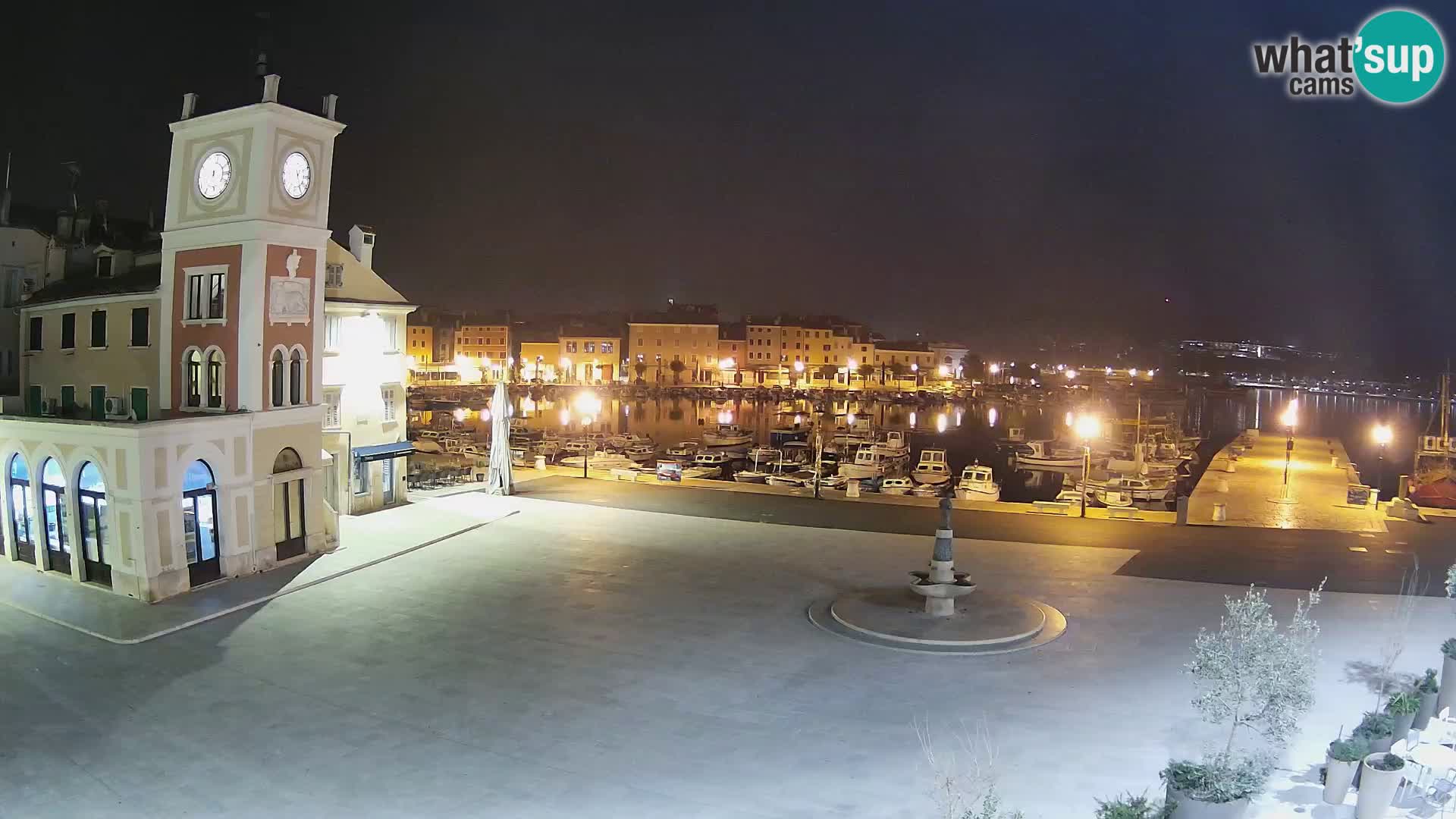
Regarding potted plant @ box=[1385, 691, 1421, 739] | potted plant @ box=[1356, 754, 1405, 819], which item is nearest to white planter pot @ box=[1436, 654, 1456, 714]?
potted plant @ box=[1385, 691, 1421, 739]

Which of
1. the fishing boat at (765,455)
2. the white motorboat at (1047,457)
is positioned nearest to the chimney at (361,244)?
the fishing boat at (765,455)

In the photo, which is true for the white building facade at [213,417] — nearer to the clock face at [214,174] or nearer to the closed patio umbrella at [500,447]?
the clock face at [214,174]

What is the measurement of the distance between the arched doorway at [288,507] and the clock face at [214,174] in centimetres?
520

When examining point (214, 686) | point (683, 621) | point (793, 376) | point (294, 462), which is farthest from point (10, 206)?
point (793, 376)

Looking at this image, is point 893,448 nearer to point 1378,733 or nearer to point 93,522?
point 93,522

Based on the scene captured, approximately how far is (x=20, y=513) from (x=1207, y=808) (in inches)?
795

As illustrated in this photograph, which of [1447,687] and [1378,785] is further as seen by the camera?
[1447,687]

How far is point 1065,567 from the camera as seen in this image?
57.1ft

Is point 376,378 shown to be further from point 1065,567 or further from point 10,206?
point 1065,567

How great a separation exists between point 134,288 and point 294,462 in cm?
570

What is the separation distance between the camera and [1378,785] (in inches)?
285

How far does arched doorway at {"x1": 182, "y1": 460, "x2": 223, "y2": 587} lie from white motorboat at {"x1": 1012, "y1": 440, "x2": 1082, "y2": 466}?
55.6 m

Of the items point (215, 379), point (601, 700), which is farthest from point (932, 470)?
→ point (601, 700)

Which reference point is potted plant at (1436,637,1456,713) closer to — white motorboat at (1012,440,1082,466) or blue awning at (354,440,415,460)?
blue awning at (354,440,415,460)
